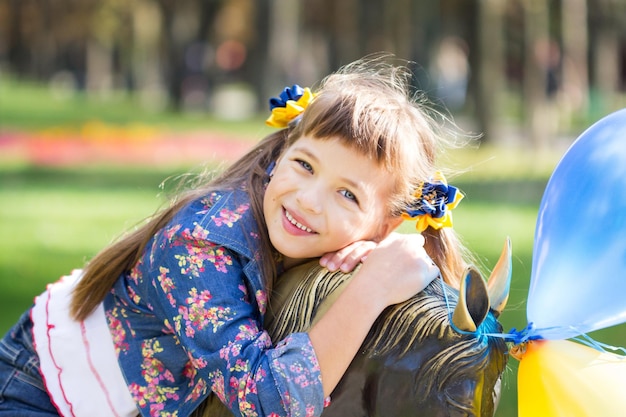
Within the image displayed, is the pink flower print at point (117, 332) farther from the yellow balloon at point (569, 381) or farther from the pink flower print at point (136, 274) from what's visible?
the yellow balloon at point (569, 381)

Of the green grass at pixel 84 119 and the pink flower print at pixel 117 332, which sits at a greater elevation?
the pink flower print at pixel 117 332

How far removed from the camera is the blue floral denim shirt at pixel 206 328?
2.71 metres

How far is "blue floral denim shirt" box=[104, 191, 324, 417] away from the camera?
271cm

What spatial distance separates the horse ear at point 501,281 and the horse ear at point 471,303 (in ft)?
0.30

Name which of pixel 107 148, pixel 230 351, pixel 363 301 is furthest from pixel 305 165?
pixel 107 148

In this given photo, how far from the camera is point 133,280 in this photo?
3205mm

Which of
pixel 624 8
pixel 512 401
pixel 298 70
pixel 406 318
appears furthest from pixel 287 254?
pixel 298 70

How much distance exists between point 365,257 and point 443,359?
0.45 metres

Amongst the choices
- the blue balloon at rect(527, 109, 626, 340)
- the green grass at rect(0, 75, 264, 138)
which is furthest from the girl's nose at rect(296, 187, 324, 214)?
the green grass at rect(0, 75, 264, 138)

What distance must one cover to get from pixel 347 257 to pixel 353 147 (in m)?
0.34

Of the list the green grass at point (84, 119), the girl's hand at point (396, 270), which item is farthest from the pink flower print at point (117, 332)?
the green grass at point (84, 119)

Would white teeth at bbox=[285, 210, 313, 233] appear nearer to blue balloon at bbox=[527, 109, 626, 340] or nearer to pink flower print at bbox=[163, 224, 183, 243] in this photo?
pink flower print at bbox=[163, 224, 183, 243]

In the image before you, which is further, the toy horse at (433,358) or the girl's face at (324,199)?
the girl's face at (324,199)

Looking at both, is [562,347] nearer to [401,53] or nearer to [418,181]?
[418,181]
